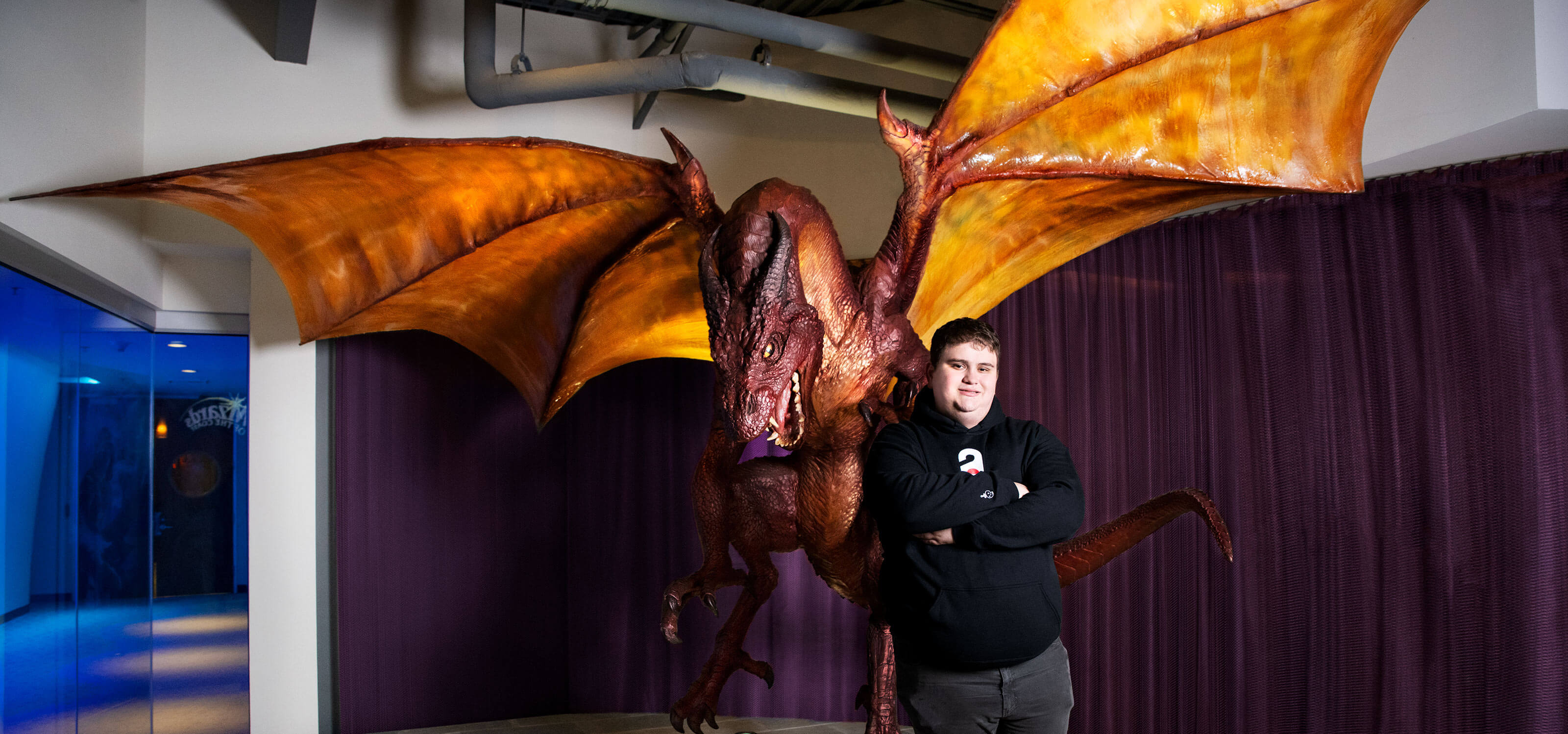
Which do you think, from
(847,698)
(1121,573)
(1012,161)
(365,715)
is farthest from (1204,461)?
(365,715)

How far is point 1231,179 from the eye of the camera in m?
2.61

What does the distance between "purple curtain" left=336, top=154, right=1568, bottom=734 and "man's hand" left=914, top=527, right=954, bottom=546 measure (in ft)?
6.65

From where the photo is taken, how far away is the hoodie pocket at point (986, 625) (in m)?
1.62

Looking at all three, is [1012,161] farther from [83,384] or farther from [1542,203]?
[83,384]

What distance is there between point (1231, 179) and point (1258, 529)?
1324 mm

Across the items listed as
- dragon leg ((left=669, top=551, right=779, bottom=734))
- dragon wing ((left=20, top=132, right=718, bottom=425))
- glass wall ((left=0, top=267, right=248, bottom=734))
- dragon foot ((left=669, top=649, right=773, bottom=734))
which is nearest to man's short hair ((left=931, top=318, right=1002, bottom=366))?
dragon wing ((left=20, top=132, right=718, bottom=425))

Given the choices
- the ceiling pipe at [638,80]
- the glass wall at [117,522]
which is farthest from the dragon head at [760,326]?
the glass wall at [117,522]

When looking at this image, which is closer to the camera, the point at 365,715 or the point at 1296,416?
the point at 1296,416

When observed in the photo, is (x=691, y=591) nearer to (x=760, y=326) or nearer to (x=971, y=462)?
(x=760, y=326)

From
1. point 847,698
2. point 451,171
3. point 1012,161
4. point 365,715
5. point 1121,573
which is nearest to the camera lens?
point 1012,161

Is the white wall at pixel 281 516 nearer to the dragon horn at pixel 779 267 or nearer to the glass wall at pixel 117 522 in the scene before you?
the glass wall at pixel 117 522

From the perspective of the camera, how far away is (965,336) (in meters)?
1.82

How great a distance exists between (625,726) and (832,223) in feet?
9.25

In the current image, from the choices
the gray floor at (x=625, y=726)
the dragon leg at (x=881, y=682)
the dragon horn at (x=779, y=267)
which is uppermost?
the dragon horn at (x=779, y=267)
